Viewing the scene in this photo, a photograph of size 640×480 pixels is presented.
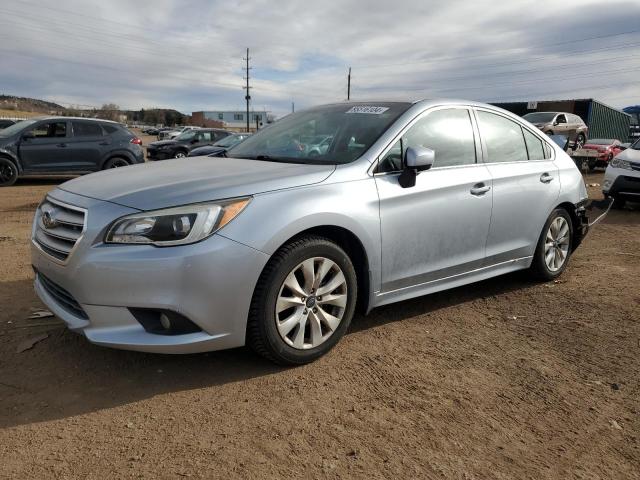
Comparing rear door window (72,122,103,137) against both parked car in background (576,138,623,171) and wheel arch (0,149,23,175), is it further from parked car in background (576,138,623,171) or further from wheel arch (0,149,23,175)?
parked car in background (576,138,623,171)

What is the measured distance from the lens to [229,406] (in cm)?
273

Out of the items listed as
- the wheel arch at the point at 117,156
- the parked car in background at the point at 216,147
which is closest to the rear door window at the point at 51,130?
the wheel arch at the point at 117,156

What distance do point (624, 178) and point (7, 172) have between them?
12.6 meters

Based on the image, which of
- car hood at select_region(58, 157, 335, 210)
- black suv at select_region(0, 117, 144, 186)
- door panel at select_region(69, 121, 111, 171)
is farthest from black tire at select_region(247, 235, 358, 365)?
door panel at select_region(69, 121, 111, 171)

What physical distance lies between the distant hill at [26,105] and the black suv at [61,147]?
8188 centimetres

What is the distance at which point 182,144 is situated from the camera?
19547mm

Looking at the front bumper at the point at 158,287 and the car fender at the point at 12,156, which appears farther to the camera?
the car fender at the point at 12,156

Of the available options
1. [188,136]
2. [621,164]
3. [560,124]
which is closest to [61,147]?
[188,136]

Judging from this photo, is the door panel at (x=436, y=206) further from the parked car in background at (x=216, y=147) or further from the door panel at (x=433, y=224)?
the parked car in background at (x=216, y=147)

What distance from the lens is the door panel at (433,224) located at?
3.45m

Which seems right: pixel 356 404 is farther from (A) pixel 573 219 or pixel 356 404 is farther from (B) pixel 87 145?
(B) pixel 87 145

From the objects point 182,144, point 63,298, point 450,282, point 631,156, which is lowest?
point 450,282

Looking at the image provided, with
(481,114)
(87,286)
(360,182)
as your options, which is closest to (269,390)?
(87,286)

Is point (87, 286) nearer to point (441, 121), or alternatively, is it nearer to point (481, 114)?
point (441, 121)
